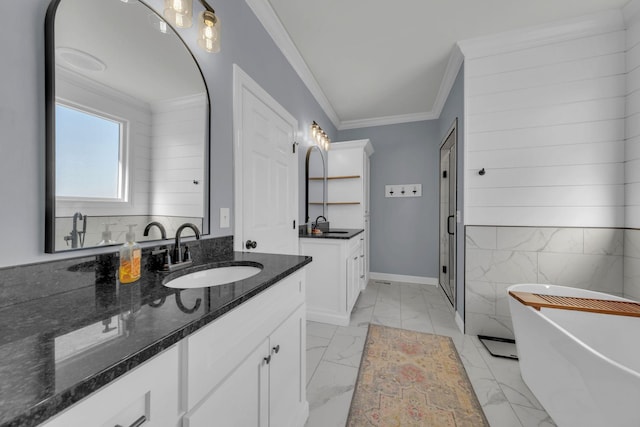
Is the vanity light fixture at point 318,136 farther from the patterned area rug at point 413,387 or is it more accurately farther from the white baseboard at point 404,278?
the white baseboard at point 404,278

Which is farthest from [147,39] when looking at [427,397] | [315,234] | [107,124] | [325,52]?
[427,397]

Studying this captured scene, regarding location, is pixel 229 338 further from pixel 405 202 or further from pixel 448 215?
pixel 405 202

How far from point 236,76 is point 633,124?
295 cm

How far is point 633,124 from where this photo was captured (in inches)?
72.1

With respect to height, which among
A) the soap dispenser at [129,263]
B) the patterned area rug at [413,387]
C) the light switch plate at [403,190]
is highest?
the light switch plate at [403,190]

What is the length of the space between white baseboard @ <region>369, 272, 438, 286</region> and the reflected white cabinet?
59 cm

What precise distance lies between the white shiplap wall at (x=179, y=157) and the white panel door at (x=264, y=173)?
282 millimetres

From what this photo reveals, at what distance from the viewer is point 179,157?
3.83ft

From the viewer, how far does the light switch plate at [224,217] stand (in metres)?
1.42

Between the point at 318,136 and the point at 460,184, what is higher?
the point at 318,136

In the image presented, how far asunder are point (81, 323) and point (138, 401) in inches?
9.0

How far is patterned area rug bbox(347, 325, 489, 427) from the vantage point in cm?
133

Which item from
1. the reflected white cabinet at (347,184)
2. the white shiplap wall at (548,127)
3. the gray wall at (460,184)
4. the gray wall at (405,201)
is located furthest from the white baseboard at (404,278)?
the white shiplap wall at (548,127)

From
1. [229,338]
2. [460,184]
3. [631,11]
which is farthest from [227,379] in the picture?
[631,11]
